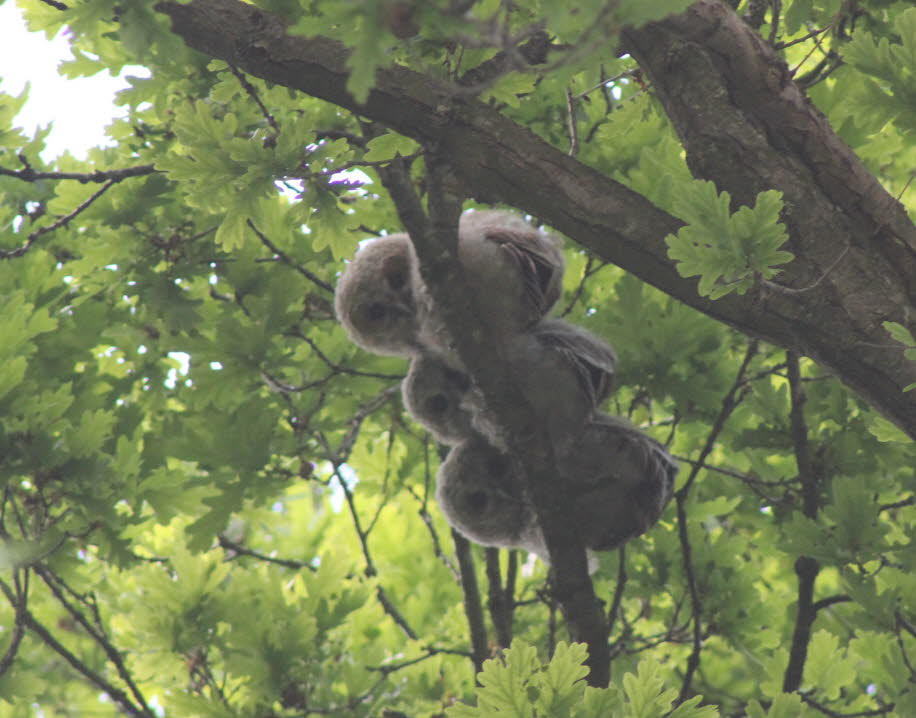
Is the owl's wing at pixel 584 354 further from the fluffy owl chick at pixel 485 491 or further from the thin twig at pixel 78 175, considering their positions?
the thin twig at pixel 78 175

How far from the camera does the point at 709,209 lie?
8.34 ft

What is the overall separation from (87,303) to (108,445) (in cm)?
66

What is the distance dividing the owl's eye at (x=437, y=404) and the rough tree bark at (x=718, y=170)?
86 cm

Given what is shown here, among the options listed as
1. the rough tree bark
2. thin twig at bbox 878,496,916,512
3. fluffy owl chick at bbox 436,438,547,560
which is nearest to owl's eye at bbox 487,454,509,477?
fluffy owl chick at bbox 436,438,547,560

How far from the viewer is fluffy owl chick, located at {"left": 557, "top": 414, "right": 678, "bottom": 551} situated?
3768mm

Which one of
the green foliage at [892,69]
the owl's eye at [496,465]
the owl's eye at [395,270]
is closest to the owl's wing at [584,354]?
the owl's eye at [496,465]

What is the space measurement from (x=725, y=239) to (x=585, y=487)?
1.46 meters

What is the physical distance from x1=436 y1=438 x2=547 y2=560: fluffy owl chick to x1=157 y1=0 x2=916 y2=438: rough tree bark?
3.35 feet

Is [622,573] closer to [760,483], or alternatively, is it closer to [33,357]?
[760,483]

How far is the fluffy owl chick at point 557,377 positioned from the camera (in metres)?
3.56

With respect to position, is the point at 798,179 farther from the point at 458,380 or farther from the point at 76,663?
the point at 76,663

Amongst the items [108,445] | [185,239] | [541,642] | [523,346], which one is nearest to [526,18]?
[523,346]

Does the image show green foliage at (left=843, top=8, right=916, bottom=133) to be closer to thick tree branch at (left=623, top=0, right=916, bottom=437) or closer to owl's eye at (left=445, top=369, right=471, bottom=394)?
thick tree branch at (left=623, top=0, right=916, bottom=437)

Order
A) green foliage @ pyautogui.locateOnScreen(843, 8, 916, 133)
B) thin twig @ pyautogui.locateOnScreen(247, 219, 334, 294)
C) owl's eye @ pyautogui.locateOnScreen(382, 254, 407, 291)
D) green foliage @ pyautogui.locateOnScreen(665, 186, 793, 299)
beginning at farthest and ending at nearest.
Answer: thin twig @ pyautogui.locateOnScreen(247, 219, 334, 294)
owl's eye @ pyautogui.locateOnScreen(382, 254, 407, 291)
green foliage @ pyautogui.locateOnScreen(843, 8, 916, 133)
green foliage @ pyautogui.locateOnScreen(665, 186, 793, 299)
